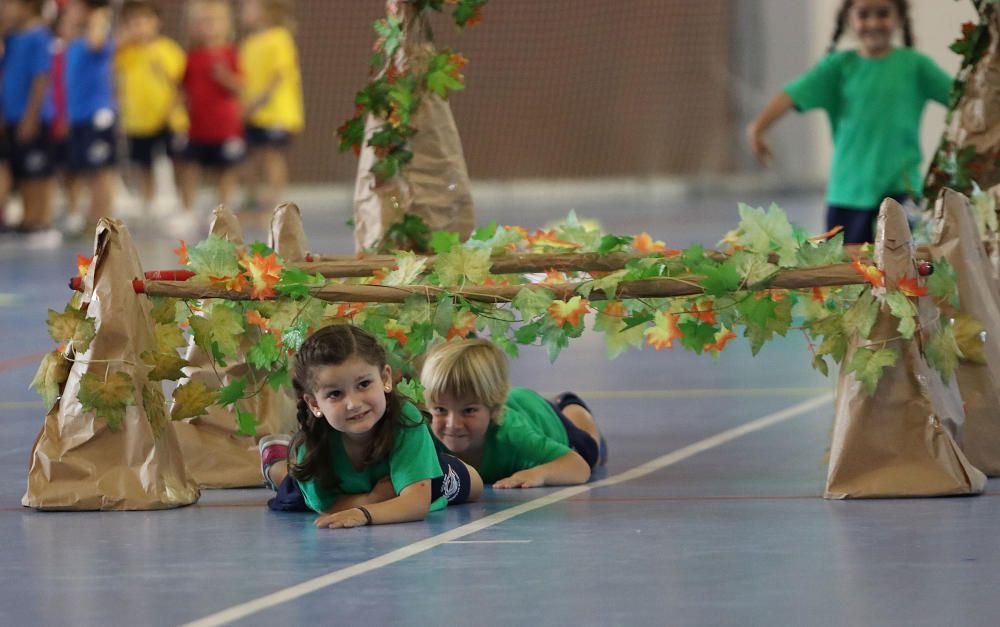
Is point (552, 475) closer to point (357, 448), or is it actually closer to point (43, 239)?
point (357, 448)

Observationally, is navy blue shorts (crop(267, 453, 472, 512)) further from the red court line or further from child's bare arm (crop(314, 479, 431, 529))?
the red court line

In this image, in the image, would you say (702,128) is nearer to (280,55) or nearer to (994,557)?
(280,55)

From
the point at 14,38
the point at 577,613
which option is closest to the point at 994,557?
the point at 577,613

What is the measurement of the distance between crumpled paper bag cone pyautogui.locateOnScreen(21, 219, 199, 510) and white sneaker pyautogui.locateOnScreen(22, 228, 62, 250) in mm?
10843

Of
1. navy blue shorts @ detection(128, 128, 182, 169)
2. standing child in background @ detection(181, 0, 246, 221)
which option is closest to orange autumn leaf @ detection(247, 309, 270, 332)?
standing child in background @ detection(181, 0, 246, 221)

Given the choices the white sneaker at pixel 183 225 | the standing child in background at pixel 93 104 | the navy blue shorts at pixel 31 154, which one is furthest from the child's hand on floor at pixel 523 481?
the white sneaker at pixel 183 225

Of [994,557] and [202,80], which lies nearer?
[994,557]

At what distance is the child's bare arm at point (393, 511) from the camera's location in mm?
4223

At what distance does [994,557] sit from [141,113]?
45.0 ft

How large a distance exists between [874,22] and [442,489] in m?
3.44

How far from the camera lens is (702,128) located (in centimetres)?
2202

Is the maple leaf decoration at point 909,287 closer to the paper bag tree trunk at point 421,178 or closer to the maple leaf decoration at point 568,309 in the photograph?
the maple leaf decoration at point 568,309

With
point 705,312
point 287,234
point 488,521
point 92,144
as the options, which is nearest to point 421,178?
point 287,234

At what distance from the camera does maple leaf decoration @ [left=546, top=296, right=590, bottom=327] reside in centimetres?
459
